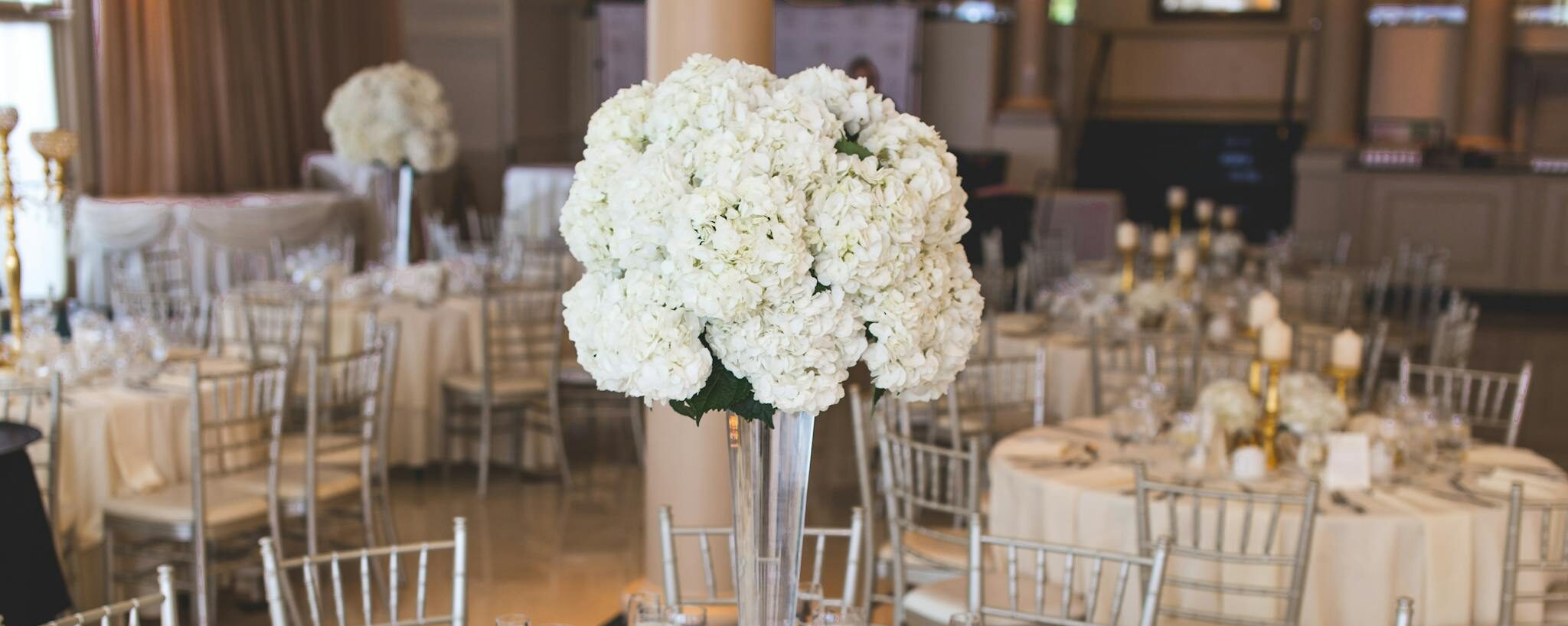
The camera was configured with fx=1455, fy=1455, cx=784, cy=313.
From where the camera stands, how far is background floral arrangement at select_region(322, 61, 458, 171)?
21.8 feet

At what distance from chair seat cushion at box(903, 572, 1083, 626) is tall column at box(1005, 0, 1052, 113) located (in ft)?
35.3

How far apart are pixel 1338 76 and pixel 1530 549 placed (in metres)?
10.2

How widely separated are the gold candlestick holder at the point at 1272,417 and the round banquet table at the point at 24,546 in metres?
3.04

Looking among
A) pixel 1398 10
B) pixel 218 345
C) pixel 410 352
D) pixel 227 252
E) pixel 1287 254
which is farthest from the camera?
pixel 1398 10

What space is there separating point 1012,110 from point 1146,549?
11.2m

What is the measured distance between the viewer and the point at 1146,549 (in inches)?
123

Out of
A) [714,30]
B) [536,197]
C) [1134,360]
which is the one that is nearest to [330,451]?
[714,30]

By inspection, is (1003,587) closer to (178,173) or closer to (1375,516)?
(1375,516)

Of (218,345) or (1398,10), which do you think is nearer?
(218,345)

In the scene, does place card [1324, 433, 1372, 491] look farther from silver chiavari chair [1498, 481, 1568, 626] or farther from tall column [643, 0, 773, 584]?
tall column [643, 0, 773, 584]

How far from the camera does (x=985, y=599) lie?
3.52 m

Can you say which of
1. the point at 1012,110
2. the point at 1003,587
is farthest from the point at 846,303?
the point at 1012,110

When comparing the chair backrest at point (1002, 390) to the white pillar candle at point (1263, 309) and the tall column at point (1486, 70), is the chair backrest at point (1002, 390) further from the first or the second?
the tall column at point (1486, 70)

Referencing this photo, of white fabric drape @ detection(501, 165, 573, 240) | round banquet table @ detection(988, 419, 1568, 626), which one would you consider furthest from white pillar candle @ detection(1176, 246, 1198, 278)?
white fabric drape @ detection(501, 165, 573, 240)
